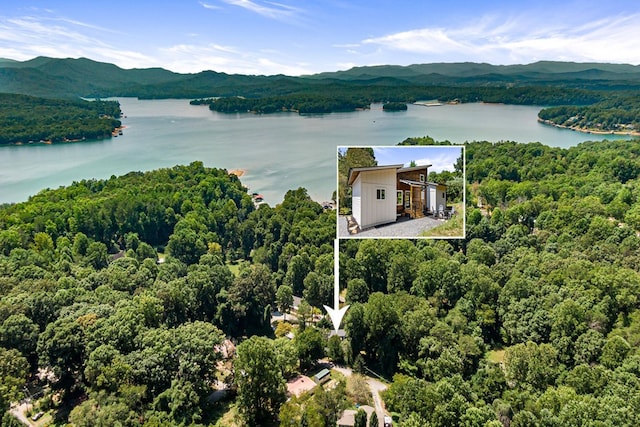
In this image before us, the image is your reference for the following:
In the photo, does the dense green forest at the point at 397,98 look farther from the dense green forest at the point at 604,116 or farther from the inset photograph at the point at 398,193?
the inset photograph at the point at 398,193

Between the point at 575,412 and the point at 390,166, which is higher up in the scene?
the point at 390,166

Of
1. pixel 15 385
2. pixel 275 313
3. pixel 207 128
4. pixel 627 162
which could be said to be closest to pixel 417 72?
pixel 207 128

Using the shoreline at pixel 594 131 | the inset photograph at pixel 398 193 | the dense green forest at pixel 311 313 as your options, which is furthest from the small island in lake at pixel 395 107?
the inset photograph at pixel 398 193

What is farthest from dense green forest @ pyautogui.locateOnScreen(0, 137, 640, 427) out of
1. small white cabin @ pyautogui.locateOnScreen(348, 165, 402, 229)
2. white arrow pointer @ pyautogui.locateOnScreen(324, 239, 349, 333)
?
small white cabin @ pyautogui.locateOnScreen(348, 165, 402, 229)

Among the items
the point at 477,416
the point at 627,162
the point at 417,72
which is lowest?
the point at 477,416

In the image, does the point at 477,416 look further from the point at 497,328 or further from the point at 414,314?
the point at 497,328

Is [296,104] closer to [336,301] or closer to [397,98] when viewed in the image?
[397,98]

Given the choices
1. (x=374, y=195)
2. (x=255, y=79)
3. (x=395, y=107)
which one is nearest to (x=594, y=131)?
(x=395, y=107)
